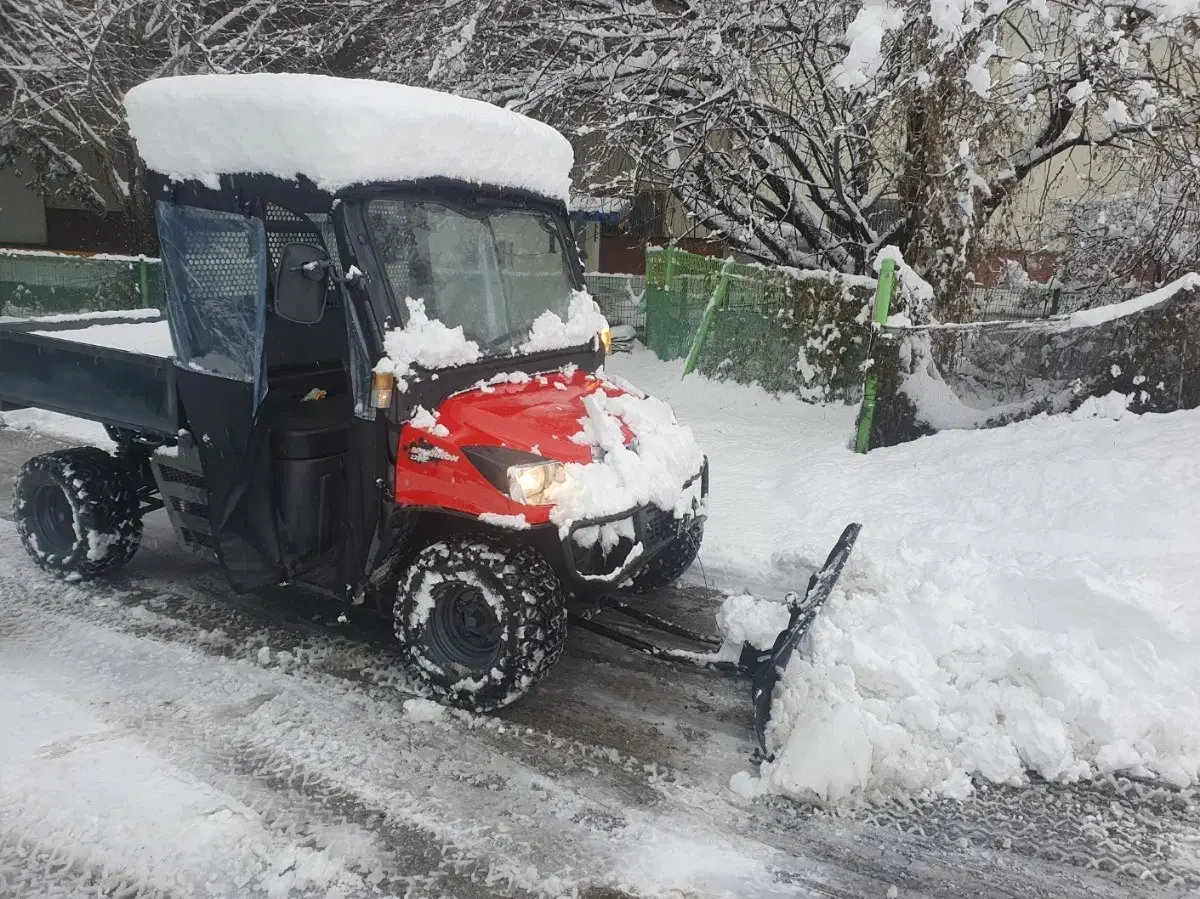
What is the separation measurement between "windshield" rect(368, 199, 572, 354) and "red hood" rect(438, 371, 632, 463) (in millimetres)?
286

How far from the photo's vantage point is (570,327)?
4414mm

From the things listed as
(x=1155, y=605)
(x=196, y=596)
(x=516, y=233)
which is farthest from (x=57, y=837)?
(x=1155, y=605)

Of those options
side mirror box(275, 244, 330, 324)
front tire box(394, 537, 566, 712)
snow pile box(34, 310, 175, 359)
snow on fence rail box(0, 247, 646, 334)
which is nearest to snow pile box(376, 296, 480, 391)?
side mirror box(275, 244, 330, 324)

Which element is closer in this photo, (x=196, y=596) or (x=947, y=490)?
(x=196, y=596)

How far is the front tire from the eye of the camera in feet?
11.3

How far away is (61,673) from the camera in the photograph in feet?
12.7

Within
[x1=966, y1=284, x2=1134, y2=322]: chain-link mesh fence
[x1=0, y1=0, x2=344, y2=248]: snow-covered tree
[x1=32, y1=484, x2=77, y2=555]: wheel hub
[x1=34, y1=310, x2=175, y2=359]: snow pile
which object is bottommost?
[x1=32, y1=484, x2=77, y2=555]: wheel hub

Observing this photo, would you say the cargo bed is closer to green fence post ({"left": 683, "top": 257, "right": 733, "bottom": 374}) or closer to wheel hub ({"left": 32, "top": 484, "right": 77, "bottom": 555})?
wheel hub ({"left": 32, "top": 484, "right": 77, "bottom": 555})

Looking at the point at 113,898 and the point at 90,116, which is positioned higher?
the point at 90,116

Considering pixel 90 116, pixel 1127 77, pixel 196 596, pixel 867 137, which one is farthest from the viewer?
pixel 90 116

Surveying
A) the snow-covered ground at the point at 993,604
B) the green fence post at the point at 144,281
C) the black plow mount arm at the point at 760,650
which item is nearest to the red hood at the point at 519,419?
the black plow mount arm at the point at 760,650

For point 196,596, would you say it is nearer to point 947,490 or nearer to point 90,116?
point 947,490

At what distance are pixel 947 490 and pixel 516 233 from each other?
4116 mm

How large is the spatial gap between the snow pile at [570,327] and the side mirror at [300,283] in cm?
106
